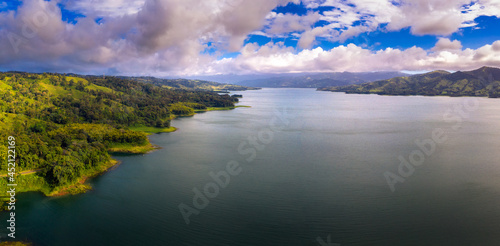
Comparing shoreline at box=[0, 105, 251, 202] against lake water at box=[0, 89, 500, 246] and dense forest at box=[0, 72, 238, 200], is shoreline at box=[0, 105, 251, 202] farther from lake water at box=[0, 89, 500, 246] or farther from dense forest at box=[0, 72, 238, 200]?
lake water at box=[0, 89, 500, 246]

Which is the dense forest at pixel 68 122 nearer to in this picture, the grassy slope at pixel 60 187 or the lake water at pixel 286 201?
the grassy slope at pixel 60 187

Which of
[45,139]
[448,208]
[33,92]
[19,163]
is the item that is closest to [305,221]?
[448,208]

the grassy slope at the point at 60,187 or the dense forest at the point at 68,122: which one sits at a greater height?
the dense forest at the point at 68,122

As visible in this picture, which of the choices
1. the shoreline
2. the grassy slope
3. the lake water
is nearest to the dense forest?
the grassy slope

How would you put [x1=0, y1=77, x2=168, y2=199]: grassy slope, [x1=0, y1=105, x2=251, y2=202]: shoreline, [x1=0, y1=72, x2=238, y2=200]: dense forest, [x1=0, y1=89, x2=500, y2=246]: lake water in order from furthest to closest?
1. [x1=0, y1=72, x2=238, y2=200]: dense forest
2. [x1=0, y1=77, x2=168, y2=199]: grassy slope
3. [x1=0, y1=105, x2=251, y2=202]: shoreline
4. [x1=0, y1=89, x2=500, y2=246]: lake water

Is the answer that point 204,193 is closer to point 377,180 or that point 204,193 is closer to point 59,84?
point 377,180

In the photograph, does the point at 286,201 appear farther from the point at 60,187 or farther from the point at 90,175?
the point at 90,175

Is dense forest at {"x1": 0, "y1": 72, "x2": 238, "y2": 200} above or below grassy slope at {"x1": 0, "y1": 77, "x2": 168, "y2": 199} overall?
above

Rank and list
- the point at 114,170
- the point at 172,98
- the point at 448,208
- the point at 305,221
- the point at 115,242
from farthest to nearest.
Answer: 1. the point at 172,98
2. the point at 114,170
3. the point at 448,208
4. the point at 305,221
5. the point at 115,242

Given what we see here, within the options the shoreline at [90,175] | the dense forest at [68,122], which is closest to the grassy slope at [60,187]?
the shoreline at [90,175]
